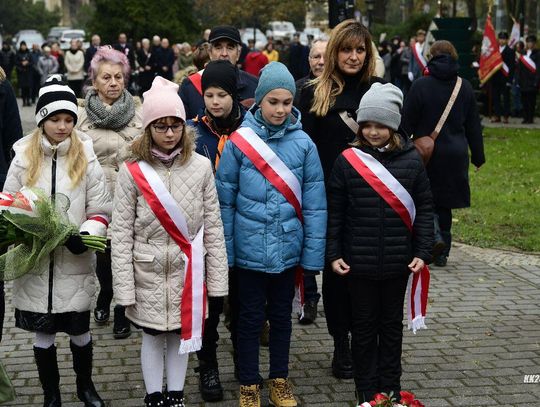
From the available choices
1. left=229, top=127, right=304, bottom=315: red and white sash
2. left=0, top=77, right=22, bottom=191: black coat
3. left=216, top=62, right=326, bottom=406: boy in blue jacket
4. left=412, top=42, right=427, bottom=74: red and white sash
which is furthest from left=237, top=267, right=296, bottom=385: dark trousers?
left=412, top=42, right=427, bottom=74: red and white sash

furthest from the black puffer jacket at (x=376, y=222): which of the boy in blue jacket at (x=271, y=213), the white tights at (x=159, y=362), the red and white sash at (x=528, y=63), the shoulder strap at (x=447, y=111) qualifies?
the red and white sash at (x=528, y=63)

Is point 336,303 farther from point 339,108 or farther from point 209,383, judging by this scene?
point 339,108

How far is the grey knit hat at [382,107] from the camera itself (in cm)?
519

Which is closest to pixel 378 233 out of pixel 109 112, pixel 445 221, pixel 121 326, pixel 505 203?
pixel 109 112

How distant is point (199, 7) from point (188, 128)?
56.6 m

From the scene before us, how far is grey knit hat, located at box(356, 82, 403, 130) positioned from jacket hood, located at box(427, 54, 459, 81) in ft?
11.3

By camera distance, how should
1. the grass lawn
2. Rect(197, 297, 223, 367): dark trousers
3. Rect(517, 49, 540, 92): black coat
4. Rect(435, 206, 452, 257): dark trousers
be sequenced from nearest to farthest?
Rect(197, 297, 223, 367): dark trousers → Rect(435, 206, 452, 257): dark trousers → the grass lawn → Rect(517, 49, 540, 92): black coat

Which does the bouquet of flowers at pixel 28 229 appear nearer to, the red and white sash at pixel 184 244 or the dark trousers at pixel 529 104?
the red and white sash at pixel 184 244

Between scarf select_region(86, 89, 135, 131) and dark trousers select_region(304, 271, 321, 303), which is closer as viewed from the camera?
scarf select_region(86, 89, 135, 131)

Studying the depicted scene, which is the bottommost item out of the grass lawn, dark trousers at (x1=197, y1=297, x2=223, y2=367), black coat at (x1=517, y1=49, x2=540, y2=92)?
the grass lawn

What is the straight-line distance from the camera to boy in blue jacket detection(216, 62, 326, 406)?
5266 millimetres

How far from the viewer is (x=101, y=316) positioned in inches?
283

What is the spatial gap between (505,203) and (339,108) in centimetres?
699

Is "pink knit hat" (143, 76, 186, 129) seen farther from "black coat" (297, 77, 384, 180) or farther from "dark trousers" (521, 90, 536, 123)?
"dark trousers" (521, 90, 536, 123)
